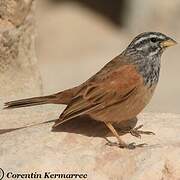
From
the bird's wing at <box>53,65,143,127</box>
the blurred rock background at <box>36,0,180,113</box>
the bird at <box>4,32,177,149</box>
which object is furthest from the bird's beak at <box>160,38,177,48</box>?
the blurred rock background at <box>36,0,180,113</box>

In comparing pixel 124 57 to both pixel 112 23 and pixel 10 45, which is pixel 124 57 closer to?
pixel 10 45

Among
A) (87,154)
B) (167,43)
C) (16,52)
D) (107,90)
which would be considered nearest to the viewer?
(87,154)

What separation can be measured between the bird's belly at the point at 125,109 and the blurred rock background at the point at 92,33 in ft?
22.7

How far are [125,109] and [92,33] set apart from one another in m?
14.1

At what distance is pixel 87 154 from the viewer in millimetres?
8039

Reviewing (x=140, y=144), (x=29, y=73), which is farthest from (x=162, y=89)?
(x=140, y=144)

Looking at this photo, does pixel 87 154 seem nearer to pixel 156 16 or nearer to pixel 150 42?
pixel 150 42

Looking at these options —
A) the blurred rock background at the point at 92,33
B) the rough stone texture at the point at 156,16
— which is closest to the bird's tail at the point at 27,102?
the blurred rock background at the point at 92,33

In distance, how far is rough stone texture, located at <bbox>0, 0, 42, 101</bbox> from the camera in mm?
10805

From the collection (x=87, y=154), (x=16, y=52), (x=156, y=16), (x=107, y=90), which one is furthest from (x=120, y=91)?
(x=156, y=16)

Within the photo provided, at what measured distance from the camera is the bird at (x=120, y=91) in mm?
8656

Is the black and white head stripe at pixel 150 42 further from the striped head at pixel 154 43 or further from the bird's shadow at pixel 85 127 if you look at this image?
the bird's shadow at pixel 85 127

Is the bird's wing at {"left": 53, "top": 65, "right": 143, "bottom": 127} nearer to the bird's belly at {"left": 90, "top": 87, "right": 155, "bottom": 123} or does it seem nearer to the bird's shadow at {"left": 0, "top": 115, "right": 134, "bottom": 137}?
the bird's belly at {"left": 90, "top": 87, "right": 155, "bottom": 123}

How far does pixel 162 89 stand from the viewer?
15789 mm
